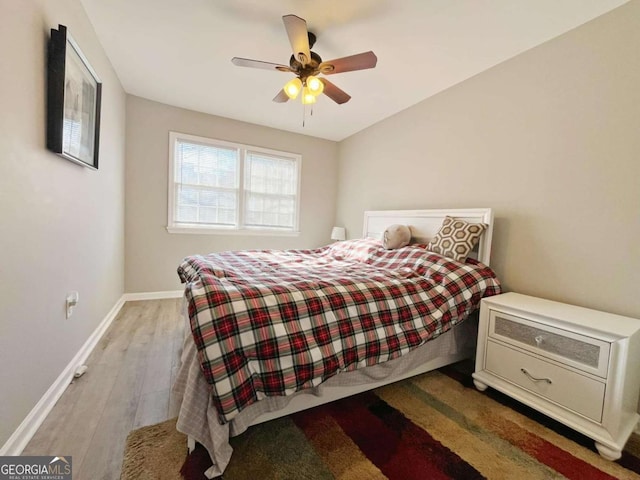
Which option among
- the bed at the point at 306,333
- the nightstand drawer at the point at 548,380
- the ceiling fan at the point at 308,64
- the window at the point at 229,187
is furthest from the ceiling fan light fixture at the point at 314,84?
the nightstand drawer at the point at 548,380

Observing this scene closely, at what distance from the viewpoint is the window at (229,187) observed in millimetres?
3525

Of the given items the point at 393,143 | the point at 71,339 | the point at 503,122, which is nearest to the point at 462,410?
the point at 503,122

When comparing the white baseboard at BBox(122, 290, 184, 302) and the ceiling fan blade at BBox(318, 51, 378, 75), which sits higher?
the ceiling fan blade at BBox(318, 51, 378, 75)

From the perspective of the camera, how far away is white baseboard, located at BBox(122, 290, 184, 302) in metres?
3.29

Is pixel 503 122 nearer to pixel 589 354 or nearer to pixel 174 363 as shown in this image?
pixel 589 354

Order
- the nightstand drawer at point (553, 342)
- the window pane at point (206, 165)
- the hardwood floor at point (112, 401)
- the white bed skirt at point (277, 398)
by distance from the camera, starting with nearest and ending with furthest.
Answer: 1. the white bed skirt at point (277, 398)
2. the hardwood floor at point (112, 401)
3. the nightstand drawer at point (553, 342)
4. the window pane at point (206, 165)

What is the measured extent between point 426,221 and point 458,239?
0.58m

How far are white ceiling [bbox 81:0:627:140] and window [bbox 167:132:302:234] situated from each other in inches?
32.2

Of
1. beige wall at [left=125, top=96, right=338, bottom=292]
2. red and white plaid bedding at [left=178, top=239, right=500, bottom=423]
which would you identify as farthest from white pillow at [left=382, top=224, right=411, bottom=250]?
beige wall at [left=125, top=96, right=338, bottom=292]

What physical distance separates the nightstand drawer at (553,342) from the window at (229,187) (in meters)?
3.14

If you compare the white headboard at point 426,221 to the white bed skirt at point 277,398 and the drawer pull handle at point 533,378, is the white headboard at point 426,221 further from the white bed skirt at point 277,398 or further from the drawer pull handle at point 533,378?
the drawer pull handle at point 533,378

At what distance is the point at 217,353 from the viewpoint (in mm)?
1071

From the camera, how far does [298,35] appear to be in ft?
5.41

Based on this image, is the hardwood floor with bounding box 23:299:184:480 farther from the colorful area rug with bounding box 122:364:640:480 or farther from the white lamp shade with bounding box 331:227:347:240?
the white lamp shade with bounding box 331:227:347:240
